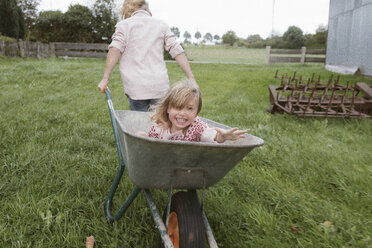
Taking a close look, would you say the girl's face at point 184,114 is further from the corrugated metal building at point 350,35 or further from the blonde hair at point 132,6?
the corrugated metal building at point 350,35

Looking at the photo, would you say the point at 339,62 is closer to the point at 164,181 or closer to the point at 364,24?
the point at 364,24

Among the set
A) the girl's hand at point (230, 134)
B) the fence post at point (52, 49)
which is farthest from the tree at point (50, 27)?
the girl's hand at point (230, 134)

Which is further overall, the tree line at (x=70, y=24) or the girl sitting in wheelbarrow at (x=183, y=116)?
the tree line at (x=70, y=24)

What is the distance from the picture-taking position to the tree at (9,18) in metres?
17.0

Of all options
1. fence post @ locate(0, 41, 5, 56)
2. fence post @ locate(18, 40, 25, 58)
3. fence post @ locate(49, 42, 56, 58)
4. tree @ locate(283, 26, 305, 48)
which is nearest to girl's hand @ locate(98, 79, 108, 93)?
fence post @ locate(0, 41, 5, 56)

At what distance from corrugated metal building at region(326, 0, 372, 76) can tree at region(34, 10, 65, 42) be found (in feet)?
54.0

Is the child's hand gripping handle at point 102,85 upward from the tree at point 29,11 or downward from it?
downward

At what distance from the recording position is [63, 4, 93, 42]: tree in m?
19.4

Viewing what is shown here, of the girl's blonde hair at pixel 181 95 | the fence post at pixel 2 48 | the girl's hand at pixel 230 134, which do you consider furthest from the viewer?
the fence post at pixel 2 48

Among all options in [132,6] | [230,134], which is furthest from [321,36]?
[230,134]

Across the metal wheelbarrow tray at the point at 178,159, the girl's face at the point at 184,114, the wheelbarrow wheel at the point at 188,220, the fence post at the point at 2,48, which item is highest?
the fence post at the point at 2,48

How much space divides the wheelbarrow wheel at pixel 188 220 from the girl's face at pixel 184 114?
1.42 feet

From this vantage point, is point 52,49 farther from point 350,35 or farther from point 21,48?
point 350,35

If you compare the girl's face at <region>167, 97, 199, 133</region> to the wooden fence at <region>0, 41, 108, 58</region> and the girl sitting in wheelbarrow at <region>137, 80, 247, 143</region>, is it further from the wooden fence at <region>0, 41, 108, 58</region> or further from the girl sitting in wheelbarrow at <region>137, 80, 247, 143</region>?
the wooden fence at <region>0, 41, 108, 58</region>
